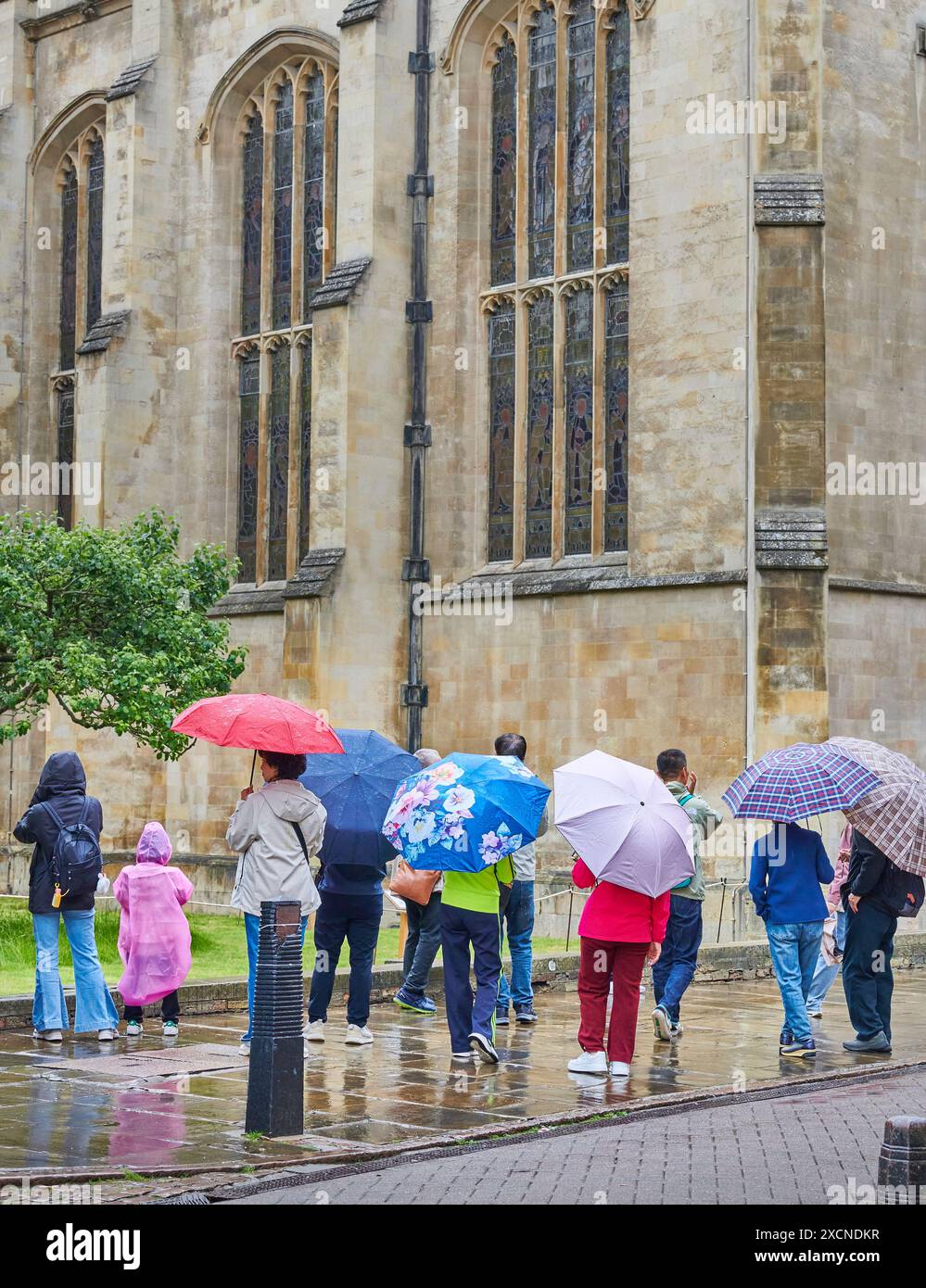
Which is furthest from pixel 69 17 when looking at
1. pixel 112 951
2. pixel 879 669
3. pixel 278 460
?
pixel 112 951

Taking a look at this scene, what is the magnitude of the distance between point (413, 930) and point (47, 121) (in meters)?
21.2

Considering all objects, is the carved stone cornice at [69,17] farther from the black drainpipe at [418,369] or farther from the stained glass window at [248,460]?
the black drainpipe at [418,369]

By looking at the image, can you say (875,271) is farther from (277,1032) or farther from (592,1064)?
(277,1032)

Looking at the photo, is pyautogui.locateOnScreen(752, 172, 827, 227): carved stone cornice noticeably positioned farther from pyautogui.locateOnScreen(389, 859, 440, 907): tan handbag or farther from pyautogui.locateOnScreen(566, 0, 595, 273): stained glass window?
pyautogui.locateOnScreen(389, 859, 440, 907): tan handbag

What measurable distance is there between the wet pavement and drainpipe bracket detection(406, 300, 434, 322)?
1259 centimetres

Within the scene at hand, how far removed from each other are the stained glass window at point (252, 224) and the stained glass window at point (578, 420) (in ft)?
20.3

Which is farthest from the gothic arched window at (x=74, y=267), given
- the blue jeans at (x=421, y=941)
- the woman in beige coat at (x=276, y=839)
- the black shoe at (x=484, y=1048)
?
the black shoe at (x=484, y=1048)

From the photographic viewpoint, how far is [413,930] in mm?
13750

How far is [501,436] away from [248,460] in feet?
16.7

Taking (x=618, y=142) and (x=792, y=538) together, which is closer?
(x=792, y=538)

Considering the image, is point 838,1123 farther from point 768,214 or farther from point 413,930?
point 768,214

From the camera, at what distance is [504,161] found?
24.4 meters

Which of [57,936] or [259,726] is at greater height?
[259,726]
